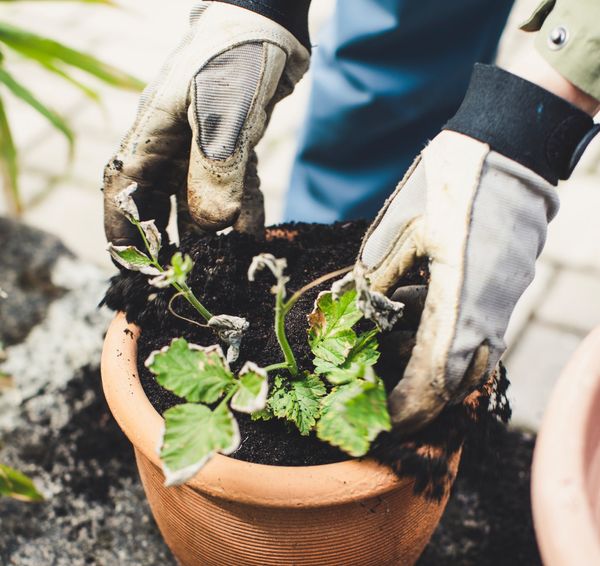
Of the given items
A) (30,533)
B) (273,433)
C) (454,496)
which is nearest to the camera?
(273,433)

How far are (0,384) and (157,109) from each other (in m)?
0.93

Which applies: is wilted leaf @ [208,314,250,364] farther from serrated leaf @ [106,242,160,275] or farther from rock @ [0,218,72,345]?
rock @ [0,218,72,345]

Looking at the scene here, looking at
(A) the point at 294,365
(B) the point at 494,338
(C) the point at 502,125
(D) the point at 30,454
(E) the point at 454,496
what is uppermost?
(C) the point at 502,125

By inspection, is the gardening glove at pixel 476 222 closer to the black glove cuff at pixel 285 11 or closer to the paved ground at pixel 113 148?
the black glove cuff at pixel 285 11

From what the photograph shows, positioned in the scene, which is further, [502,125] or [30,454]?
[30,454]

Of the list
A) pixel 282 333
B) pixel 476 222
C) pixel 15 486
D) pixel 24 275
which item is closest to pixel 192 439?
pixel 282 333

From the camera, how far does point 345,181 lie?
88.4 inches

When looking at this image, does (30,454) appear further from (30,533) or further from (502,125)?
(502,125)

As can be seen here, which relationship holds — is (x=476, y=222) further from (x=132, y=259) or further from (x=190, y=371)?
(x=132, y=259)

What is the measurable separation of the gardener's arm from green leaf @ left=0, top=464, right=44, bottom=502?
0.88m

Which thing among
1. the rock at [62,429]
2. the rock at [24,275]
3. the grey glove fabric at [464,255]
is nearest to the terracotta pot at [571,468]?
the grey glove fabric at [464,255]

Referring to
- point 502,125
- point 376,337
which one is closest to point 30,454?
point 376,337

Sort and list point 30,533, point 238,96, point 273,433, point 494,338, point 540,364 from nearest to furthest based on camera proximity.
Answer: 1. point 494,338
2. point 273,433
3. point 238,96
4. point 30,533
5. point 540,364

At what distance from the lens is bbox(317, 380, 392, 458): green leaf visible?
36.8 inches
